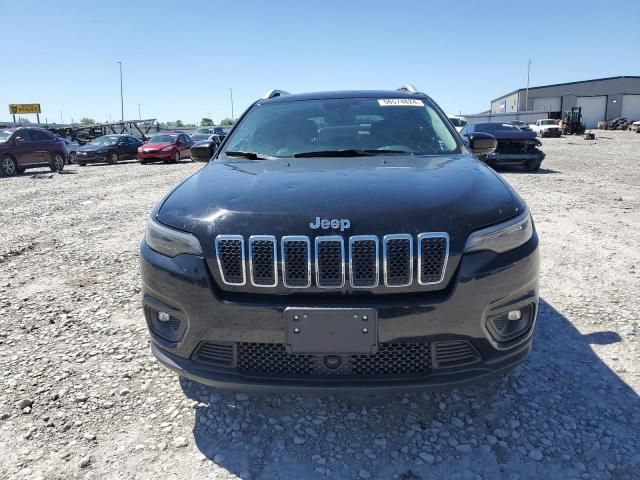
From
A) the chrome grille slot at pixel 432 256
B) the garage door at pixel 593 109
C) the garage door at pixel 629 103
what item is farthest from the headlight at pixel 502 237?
the garage door at pixel 629 103

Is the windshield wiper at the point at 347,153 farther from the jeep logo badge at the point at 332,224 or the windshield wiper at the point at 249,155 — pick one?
the jeep logo badge at the point at 332,224

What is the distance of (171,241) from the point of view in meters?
2.27

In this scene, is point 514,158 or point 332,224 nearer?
point 332,224

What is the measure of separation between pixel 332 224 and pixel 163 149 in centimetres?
2107

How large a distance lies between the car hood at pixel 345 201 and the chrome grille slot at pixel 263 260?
0.04 meters

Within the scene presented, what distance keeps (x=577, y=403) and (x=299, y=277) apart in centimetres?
172


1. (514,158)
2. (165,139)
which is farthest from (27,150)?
(514,158)

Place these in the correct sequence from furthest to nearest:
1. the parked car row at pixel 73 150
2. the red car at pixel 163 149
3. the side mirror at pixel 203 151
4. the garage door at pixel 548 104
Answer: the garage door at pixel 548 104 → the red car at pixel 163 149 → the parked car row at pixel 73 150 → the side mirror at pixel 203 151

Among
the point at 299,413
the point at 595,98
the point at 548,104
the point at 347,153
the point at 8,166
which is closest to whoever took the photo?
the point at 299,413

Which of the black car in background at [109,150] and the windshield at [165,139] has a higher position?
the windshield at [165,139]

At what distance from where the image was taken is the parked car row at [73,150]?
16953 millimetres

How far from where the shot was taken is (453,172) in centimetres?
262

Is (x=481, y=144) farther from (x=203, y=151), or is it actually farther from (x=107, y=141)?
(x=107, y=141)

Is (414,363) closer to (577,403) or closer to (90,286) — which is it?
(577,403)
